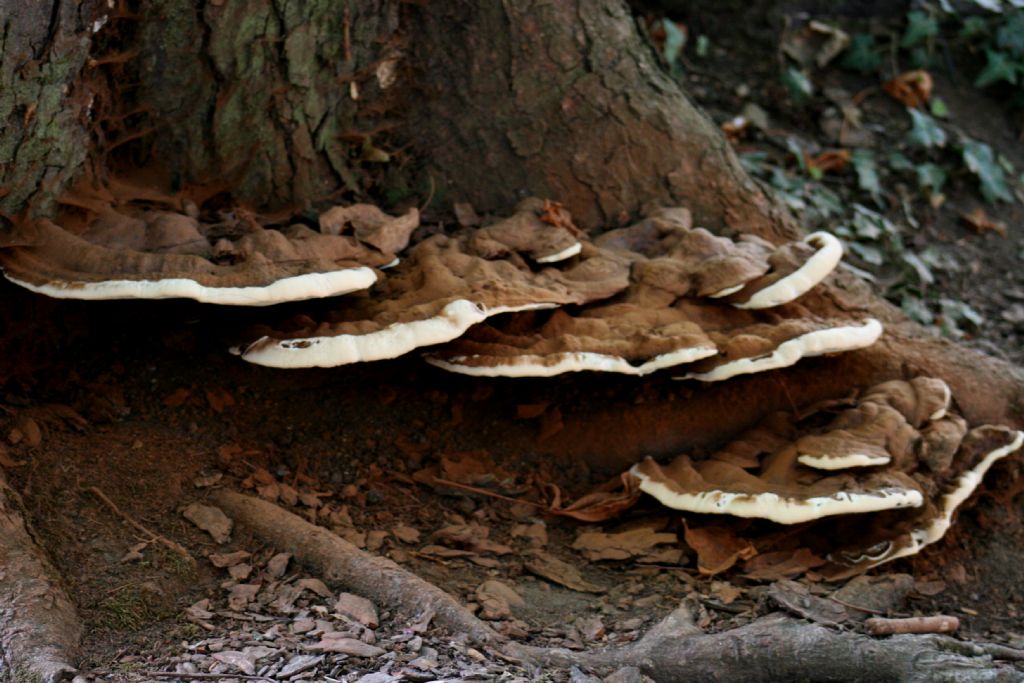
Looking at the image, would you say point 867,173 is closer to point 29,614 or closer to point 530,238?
point 530,238

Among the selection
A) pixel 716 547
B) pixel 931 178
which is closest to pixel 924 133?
pixel 931 178

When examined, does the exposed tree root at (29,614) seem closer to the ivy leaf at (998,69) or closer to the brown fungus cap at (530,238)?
the brown fungus cap at (530,238)

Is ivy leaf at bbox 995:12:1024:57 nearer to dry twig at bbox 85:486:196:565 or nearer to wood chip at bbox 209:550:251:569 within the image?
wood chip at bbox 209:550:251:569

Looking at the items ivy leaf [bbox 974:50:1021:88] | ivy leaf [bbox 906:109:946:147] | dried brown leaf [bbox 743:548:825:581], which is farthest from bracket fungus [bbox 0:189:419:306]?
ivy leaf [bbox 974:50:1021:88]

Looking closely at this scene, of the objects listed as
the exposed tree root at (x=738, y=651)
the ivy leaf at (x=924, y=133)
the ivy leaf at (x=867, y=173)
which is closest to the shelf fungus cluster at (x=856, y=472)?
the exposed tree root at (x=738, y=651)

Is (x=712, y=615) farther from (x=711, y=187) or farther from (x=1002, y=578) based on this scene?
(x=711, y=187)

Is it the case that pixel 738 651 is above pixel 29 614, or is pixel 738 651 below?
below
